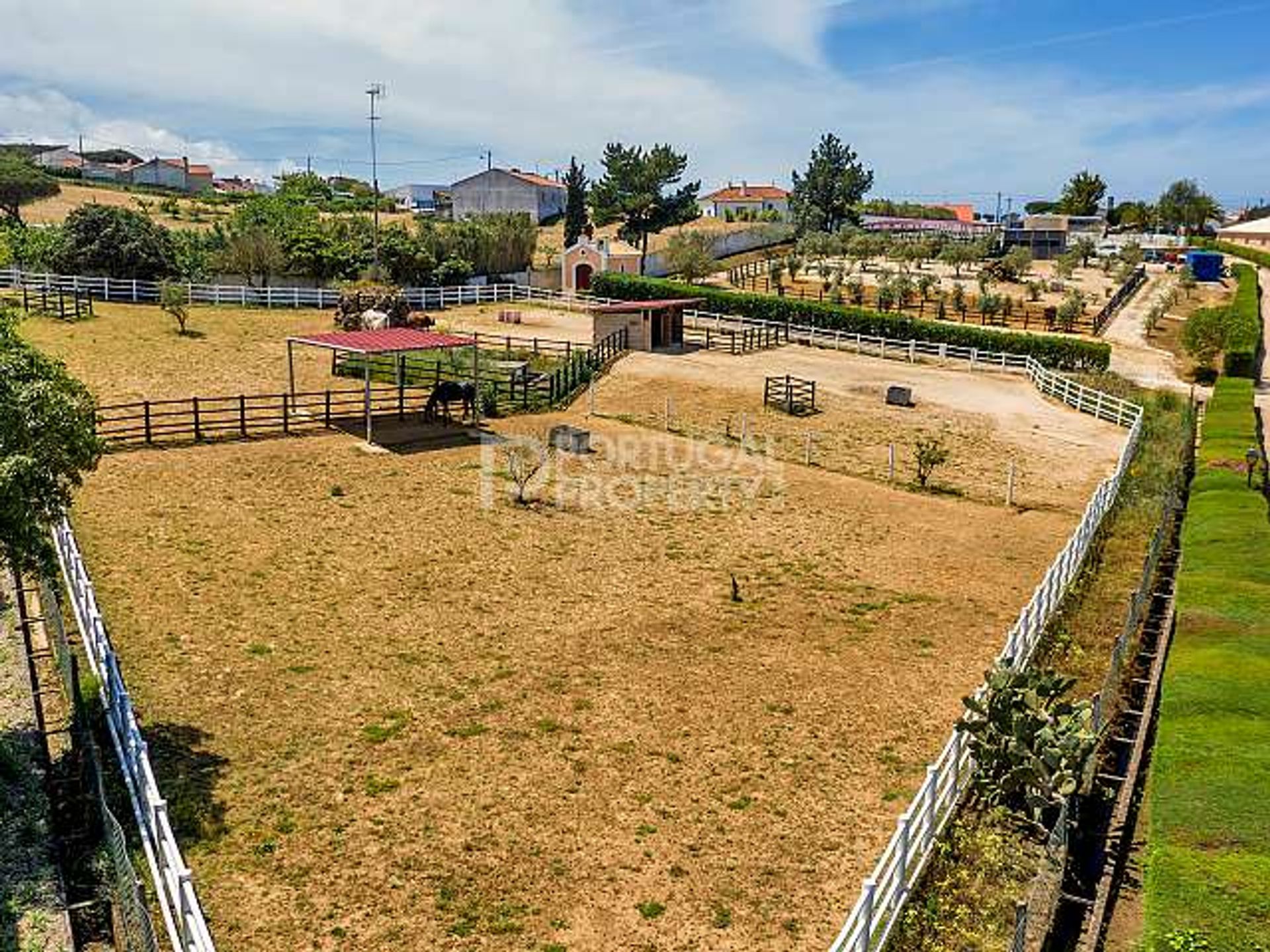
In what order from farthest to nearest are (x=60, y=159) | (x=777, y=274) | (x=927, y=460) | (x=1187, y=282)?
1. (x=60, y=159)
2. (x=1187, y=282)
3. (x=777, y=274)
4. (x=927, y=460)

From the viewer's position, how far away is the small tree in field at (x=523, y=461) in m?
22.4

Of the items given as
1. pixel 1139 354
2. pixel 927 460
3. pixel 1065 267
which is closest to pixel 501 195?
pixel 1065 267

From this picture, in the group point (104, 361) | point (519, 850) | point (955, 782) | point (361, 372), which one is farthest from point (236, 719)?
point (104, 361)

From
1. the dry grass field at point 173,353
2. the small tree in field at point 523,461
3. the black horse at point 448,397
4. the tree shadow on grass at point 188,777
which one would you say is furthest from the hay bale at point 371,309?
the tree shadow on grass at point 188,777

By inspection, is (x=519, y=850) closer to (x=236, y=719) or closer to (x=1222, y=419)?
(x=236, y=719)

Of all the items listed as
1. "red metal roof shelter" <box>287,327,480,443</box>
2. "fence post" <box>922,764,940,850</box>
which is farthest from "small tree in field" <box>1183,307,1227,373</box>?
"fence post" <box>922,764,940,850</box>

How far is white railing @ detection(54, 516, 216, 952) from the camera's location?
792cm

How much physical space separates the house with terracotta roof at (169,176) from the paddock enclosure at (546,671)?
126m

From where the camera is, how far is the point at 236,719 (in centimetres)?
1227

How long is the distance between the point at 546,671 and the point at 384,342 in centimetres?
1569

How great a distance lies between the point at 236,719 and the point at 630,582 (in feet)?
24.1

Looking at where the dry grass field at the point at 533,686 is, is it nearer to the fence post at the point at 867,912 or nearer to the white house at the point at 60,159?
the fence post at the point at 867,912

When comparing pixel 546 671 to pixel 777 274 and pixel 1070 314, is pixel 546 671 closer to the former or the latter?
pixel 1070 314

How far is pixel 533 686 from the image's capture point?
1351cm
